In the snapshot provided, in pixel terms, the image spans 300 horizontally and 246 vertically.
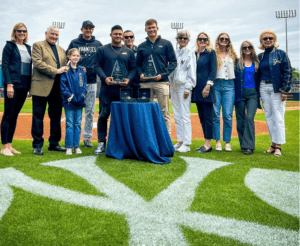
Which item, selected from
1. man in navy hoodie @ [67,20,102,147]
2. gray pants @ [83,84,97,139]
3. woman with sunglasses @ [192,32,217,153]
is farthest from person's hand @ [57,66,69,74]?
woman with sunglasses @ [192,32,217,153]

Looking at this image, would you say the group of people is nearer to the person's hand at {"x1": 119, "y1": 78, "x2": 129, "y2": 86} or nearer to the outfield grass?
the person's hand at {"x1": 119, "y1": 78, "x2": 129, "y2": 86}

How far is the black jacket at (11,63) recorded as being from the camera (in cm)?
460

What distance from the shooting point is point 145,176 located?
3.69 metres

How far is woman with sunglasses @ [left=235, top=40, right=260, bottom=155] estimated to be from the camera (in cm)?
525

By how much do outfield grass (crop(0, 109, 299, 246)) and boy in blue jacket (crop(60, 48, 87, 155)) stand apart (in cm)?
45

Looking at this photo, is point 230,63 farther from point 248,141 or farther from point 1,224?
point 1,224

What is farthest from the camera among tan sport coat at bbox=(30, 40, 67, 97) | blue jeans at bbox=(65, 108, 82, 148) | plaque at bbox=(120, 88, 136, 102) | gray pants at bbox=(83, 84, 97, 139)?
gray pants at bbox=(83, 84, 97, 139)

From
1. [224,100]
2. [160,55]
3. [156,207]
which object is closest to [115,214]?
[156,207]

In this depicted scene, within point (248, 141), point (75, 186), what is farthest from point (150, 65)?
point (75, 186)

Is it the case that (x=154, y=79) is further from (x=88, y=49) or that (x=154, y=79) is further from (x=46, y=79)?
(x=46, y=79)

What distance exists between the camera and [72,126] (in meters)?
4.96

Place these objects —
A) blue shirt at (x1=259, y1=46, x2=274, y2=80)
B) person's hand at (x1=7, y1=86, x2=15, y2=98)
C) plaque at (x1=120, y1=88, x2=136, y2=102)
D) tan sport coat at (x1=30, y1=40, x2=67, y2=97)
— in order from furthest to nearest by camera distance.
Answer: blue shirt at (x1=259, y1=46, x2=274, y2=80), tan sport coat at (x1=30, y1=40, x2=67, y2=97), person's hand at (x1=7, y1=86, x2=15, y2=98), plaque at (x1=120, y1=88, x2=136, y2=102)

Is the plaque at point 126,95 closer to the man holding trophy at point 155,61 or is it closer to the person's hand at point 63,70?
the man holding trophy at point 155,61

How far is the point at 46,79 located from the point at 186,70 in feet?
8.46
